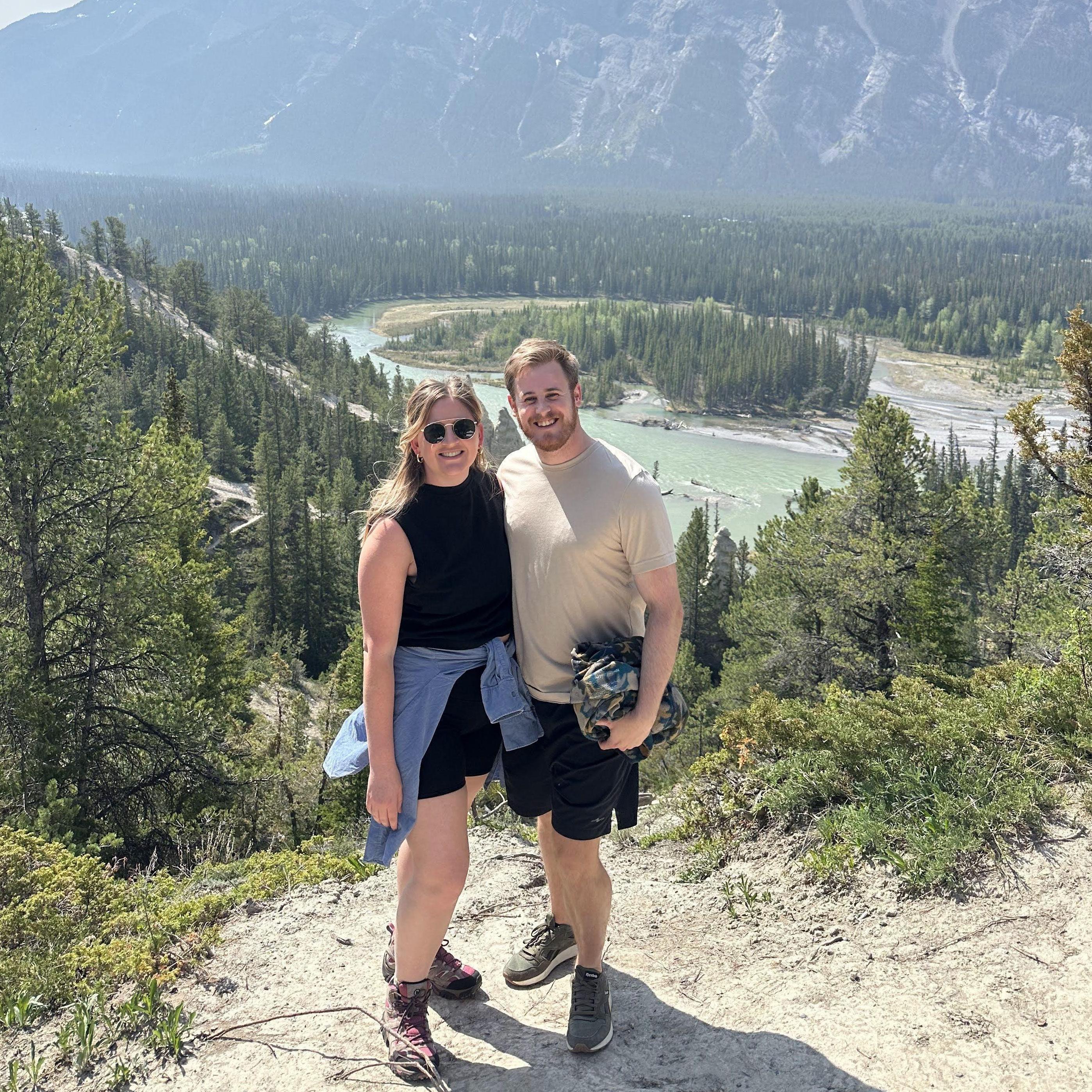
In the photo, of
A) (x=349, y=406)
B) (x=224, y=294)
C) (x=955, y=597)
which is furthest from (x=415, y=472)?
(x=224, y=294)

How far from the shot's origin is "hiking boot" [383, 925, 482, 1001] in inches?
221

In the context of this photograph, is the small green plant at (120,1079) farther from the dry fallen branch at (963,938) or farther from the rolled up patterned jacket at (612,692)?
the dry fallen branch at (963,938)

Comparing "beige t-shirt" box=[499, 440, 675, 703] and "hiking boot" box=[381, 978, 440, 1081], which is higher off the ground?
"beige t-shirt" box=[499, 440, 675, 703]

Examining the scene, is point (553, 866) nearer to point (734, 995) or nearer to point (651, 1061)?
point (651, 1061)

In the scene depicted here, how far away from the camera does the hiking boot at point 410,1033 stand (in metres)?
4.91

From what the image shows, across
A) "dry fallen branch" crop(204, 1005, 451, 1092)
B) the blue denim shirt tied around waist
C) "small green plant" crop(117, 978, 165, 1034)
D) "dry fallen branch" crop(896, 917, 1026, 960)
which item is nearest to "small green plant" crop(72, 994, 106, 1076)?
"small green plant" crop(117, 978, 165, 1034)

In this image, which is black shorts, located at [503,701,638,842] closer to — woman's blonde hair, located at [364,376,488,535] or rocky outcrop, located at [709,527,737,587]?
woman's blonde hair, located at [364,376,488,535]

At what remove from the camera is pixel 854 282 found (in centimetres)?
18612

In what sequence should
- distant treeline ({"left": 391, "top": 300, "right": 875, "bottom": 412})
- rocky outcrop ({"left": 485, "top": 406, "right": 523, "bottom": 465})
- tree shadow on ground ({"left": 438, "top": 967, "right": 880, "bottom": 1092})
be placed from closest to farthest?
tree shadow on ground ({"left": 438, "top": 967, "right": 880, "bottom": 1092}) < rocky outcrop ({"left": 485, "top": 406, "right": 523, "bottom": 465}) < distant treeline ({"left": 391, "top": 300, "right": 875, "bottom": 412})

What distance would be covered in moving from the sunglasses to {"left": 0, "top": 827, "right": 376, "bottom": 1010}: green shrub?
11.4 ft

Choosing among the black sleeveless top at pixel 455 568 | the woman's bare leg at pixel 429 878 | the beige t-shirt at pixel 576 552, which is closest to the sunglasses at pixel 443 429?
the black sleeveless top at pixel 455 568

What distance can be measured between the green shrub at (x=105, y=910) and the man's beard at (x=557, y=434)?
3765 mm

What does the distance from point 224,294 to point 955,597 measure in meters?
105

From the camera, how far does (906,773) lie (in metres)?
6.94
